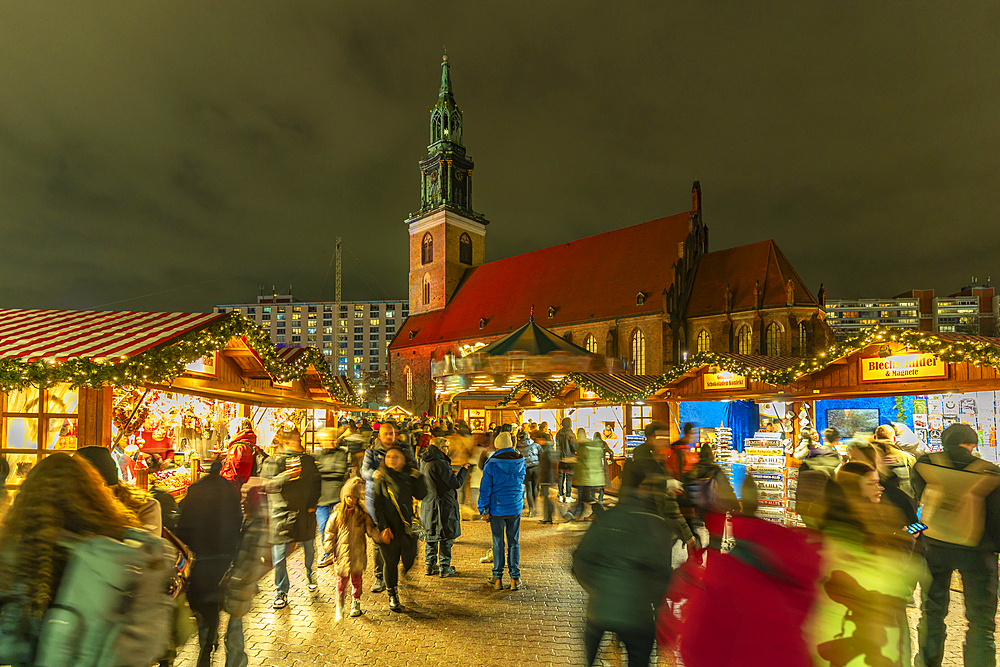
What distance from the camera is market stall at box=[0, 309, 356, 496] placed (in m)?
6.86

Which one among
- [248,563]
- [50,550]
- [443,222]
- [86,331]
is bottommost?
[248,563]

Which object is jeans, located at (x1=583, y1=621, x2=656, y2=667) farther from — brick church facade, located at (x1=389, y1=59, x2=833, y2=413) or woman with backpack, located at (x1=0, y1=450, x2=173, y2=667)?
brick church facade, located at (x1=389, y1=59, x2=833, y2=413)

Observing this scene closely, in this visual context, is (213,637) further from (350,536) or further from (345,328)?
(345,328)

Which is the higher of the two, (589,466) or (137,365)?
(137,365)

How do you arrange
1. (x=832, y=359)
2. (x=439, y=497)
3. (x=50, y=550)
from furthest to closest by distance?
(x=832, y=359) → (x=439, y=497) → (x=50, y=550)

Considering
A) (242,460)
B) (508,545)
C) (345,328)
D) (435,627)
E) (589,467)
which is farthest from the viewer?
(345,328)

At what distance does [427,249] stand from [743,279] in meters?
28.8

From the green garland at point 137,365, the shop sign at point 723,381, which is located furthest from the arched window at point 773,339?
the green garland at point 137,365

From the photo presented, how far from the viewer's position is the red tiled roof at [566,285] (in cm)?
3828

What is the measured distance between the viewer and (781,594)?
8.76 feet

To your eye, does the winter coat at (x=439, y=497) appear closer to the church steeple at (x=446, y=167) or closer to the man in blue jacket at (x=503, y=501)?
the man in blue jacket at (x=503, y=501)

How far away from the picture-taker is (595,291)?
4044 cm

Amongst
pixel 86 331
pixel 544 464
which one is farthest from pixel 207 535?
pixel 544 464

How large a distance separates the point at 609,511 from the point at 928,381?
9030 millimetres
